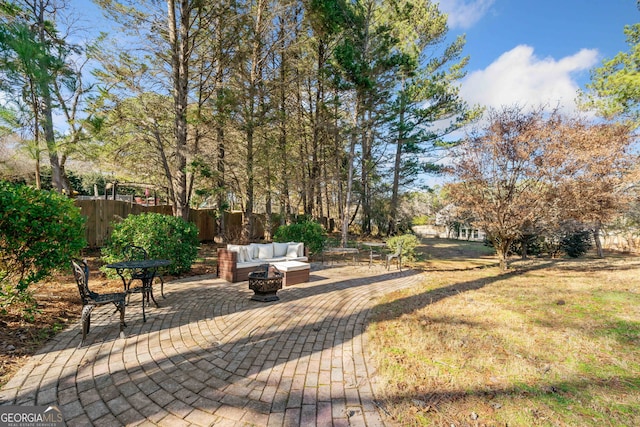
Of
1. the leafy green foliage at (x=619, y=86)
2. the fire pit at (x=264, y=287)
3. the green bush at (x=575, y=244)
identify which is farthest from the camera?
the green bush at (x=575, y=244)

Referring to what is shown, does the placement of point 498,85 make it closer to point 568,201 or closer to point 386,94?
A: point 386,94

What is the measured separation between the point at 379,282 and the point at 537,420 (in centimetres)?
513

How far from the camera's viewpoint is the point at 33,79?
13.9 feet

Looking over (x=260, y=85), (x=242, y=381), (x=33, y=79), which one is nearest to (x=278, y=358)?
(x=242, y=381)

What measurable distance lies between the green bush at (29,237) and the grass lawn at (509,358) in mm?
4803

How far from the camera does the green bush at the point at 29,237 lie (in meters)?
3.51

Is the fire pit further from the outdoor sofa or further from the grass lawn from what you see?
the grass lawn

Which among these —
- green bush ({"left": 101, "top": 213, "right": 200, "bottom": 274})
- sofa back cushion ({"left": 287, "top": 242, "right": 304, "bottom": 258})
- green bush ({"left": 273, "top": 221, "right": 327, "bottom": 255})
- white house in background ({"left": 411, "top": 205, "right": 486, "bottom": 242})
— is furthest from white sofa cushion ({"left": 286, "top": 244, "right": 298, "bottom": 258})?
white house in background ({"left": 411, "top": 205, "right": 486, "bottom": 242})

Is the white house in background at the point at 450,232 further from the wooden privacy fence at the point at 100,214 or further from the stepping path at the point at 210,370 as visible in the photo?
the wooden privacy fence at the point at 100,214

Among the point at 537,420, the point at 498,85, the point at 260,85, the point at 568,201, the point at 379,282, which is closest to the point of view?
the point at 537,420

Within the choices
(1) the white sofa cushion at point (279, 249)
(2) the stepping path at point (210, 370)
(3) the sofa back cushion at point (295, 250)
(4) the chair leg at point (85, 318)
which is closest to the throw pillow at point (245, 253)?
(1) the white sofa cushion at point (279, 249)

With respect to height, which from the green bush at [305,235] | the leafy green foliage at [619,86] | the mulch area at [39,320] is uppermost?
the leafy green foliage at [619,86]

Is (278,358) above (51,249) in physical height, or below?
below

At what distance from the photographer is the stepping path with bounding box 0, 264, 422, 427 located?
7.23 feet
